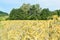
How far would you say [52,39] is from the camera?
140 inches

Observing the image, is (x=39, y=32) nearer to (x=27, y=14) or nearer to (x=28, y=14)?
(x=28, y=14)

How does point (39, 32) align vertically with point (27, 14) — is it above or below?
below

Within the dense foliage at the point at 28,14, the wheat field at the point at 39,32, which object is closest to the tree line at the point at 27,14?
the dense foliage at the point at 28,14

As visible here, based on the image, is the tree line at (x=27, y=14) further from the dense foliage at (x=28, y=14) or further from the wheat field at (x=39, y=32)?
the wheat field at (x=39, y=32)

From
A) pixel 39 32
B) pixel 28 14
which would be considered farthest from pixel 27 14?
pixel 39 32

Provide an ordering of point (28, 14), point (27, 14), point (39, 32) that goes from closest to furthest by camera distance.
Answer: point (39, 32) → point (28, 14) → point (27, 14)

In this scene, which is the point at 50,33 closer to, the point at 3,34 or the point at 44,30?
the point at 44,30

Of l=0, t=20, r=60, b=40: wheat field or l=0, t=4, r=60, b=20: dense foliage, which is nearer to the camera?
l=0, t=20, r=60, b=40: wheat field

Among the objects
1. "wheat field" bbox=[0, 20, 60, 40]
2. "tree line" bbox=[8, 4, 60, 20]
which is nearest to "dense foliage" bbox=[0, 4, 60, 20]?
"tree line" bbox=[8, 4, 60, 20]

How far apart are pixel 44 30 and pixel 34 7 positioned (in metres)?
61.8

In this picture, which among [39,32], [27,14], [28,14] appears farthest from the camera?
[27,14]

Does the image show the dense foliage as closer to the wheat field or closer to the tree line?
the tree line

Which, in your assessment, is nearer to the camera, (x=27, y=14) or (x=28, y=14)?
(x=28, y=14)

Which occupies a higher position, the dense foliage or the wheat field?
the dense foliage
